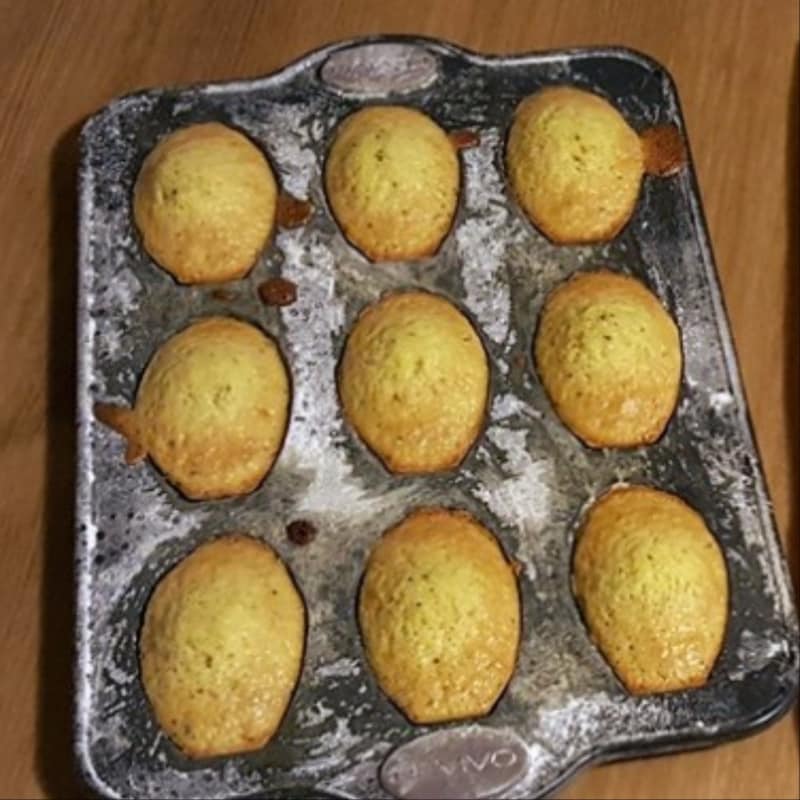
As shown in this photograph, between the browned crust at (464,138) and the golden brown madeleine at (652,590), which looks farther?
the browned crust at (464,138)

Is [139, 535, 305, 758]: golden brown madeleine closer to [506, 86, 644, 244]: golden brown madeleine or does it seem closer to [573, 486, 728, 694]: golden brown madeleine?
[573, 486, 728, 694]: golden brown madeleine

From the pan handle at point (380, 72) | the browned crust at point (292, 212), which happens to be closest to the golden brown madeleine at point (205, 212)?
the browned crust at point (292, 212)

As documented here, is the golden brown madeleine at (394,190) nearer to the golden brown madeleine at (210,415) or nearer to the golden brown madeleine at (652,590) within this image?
the golden brown madeleine at (210,415)

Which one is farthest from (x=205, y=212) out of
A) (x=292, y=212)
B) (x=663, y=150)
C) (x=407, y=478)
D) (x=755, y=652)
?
(x=755, y=652)

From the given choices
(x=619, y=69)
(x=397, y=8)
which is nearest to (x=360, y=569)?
(x=619, y=69)

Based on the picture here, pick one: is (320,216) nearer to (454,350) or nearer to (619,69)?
(454,350)

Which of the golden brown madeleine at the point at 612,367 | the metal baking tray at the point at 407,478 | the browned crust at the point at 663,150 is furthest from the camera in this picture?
the browned crust at the point at 663,150

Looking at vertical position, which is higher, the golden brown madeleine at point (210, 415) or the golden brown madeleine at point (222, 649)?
the golden brown madeleine at point (210, 415)
